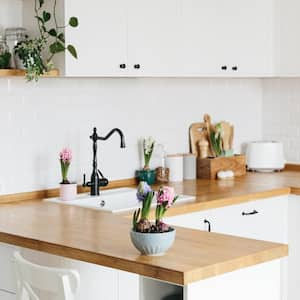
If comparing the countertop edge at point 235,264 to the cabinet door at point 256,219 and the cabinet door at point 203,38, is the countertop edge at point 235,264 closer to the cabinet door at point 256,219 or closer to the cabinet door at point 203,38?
the cabinet door at point 256,219

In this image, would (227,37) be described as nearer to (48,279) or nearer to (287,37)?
(287,37)

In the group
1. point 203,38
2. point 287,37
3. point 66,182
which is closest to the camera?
point 66,182

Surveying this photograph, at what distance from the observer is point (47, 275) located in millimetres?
2887

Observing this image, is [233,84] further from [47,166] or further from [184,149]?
[47,166]

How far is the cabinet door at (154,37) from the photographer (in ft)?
14.1

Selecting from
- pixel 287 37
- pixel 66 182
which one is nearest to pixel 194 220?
pixel 66 182

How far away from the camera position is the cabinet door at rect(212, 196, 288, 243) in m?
4.32

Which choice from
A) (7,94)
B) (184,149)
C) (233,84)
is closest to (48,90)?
(7,94)

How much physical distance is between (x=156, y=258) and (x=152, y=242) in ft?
0.20

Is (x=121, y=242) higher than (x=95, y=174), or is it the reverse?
(x=95, y=174)

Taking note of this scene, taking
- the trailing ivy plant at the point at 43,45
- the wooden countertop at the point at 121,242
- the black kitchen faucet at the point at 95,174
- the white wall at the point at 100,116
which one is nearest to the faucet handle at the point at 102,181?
the black kitchen faucet at the point at 95,174

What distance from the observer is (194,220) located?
4137 mm

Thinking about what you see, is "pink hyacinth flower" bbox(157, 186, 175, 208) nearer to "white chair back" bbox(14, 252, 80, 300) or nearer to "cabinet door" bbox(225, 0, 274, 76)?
"white chair back" bbox(14, 252, 80, 300)

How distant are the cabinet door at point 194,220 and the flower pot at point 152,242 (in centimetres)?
109
